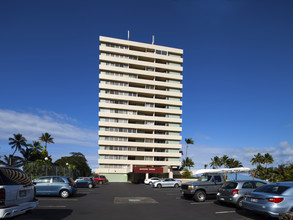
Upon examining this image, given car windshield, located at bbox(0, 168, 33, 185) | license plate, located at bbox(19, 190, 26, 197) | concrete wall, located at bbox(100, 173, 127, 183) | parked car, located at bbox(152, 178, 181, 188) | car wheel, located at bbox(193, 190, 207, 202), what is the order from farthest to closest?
1. concrete wall, located at bbox(100, 173, 127, 183)
2. parked car, located at bbox(152, 178, 181, 188)
3. car wheel, located at bbox(193, 190, 207, 202)
4. license plate, located at bbox(19, 190, 26, 197)
5. car windshield, located at bbox(0, 168, 33, 185)

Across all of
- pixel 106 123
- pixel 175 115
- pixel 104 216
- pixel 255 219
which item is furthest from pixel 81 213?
pixel 175 115

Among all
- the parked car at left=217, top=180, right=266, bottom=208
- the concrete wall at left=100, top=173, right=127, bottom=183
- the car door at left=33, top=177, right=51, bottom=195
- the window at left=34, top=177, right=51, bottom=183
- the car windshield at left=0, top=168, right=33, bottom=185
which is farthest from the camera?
the concrete wall at left=100, top=173, right=127, bottom=183

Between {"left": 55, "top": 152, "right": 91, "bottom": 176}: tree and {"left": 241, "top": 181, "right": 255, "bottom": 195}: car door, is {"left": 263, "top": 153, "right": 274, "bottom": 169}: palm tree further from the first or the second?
{"left": 241, "top": 181, "right": 255, "bottom": 195}: car door

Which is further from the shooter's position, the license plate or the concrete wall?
the concrete wall

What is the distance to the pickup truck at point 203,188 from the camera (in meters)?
15.2

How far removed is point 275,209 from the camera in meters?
8.64

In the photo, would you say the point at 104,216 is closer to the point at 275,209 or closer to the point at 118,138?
the point at 275,209

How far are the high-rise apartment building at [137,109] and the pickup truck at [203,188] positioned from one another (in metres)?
42.1

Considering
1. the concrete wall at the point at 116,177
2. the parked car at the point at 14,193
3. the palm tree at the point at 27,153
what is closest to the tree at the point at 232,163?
the concrete wall at the point at 116,177

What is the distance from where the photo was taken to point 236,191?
12523 mm

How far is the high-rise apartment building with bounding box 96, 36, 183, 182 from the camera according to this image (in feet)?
198

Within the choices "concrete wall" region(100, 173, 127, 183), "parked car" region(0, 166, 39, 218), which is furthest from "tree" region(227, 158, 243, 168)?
"parked car" region(0, 166, 39, 218)

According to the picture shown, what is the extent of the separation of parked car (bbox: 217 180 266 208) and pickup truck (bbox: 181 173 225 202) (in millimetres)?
1981

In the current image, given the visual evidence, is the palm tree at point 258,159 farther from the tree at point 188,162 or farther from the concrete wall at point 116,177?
the concrete wall at point 116,177
